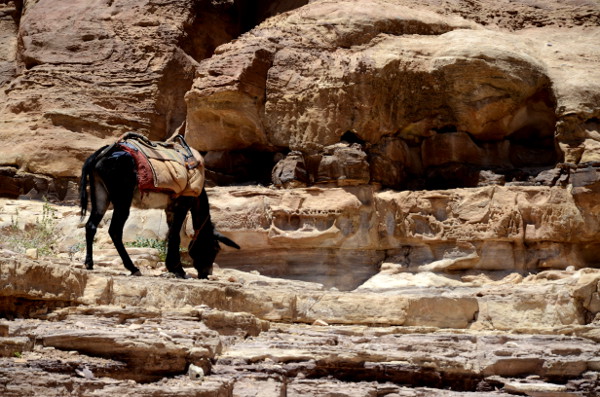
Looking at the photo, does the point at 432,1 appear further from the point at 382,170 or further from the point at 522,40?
the point at 382,170

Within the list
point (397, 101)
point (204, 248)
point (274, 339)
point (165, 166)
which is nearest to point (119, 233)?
point (165, 166)

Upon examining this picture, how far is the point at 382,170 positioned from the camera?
1478cm

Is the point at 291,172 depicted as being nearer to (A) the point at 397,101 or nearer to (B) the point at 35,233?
(A) the point at 397,101

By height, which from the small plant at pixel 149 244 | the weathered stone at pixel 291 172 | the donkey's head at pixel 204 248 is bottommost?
the small plant at pixel 149 244

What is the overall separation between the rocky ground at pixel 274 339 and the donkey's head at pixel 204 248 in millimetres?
563

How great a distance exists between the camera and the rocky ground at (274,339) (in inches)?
239

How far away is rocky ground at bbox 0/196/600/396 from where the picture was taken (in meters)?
6.07

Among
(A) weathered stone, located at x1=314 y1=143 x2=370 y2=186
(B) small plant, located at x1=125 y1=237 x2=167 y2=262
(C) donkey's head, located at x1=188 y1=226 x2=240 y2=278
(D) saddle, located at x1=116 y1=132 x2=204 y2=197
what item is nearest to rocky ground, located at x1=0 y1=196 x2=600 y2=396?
(C) donkey's head, located at x1=188 y1=226 x2=240 y2=278

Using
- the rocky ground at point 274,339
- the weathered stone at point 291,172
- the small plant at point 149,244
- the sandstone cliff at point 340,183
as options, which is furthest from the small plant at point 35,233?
the weathered stone at point 291,172

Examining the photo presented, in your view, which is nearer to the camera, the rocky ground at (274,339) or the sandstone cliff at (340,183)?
the rocky ground at (274,339)

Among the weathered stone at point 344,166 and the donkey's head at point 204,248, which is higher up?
the weathered stone at point 344,166

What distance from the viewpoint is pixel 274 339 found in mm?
8383

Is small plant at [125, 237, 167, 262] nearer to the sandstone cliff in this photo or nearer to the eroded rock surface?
the sandstone cliff

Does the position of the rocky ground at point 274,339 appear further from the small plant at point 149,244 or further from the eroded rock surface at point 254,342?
the small plant at point 149,244
